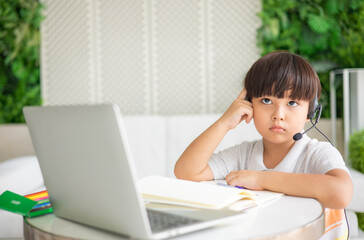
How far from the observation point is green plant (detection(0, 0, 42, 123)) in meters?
3.54

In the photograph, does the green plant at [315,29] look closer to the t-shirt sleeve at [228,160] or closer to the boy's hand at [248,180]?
the t-shirt sleeve at [228,160]

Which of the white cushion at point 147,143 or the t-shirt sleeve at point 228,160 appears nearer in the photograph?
the t-shirt sleeve at point 228,160

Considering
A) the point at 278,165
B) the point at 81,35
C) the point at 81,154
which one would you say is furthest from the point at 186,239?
the point at 81,35

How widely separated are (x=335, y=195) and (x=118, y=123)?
2.22 ft

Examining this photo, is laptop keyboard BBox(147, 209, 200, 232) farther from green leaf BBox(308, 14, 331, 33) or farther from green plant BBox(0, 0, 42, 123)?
green plant BBox(0, 0, 42, 123)

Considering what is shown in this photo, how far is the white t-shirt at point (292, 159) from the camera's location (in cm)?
121

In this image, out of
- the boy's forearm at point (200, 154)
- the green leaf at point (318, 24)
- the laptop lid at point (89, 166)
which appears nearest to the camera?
the laptop lid at point (89, 166)

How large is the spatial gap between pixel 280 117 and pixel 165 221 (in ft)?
2.01

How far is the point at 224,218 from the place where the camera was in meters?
0.80

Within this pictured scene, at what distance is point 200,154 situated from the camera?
139 cm

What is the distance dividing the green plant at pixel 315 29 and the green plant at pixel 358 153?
76 centimetres

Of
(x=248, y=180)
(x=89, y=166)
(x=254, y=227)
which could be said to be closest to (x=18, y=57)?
(x=248, y=180)

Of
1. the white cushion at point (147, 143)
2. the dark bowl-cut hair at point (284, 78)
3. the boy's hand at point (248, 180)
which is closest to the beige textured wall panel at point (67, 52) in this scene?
the white cushion at point (147, 143)

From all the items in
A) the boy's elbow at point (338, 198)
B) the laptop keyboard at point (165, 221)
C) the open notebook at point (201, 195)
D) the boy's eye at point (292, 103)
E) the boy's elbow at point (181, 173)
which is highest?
the boy's eye at point (292, 103)
